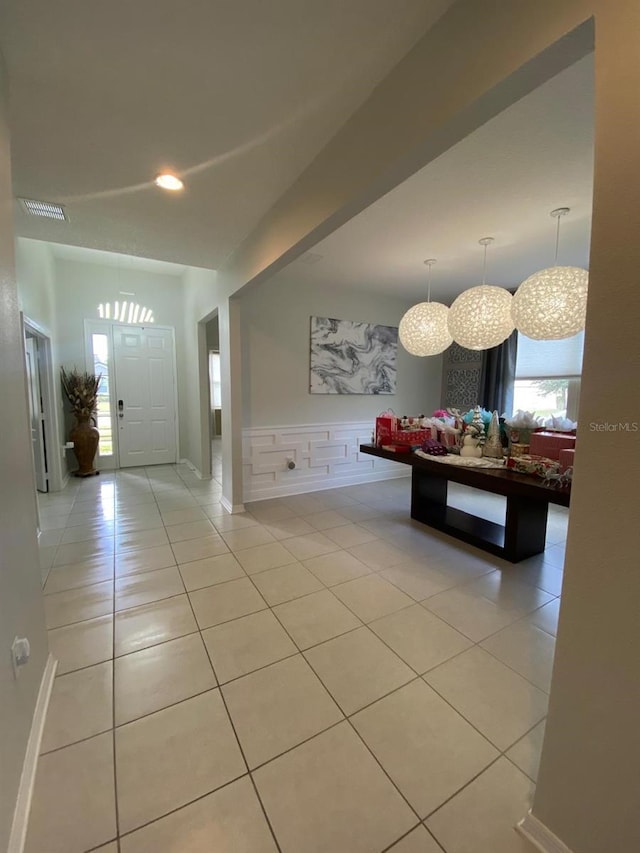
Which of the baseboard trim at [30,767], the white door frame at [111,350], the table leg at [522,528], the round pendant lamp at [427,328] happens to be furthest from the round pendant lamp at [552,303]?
the white door frame at [111,350]

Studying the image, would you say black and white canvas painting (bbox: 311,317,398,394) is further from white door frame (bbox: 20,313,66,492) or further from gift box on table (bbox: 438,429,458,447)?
white door frame (bbox: 20,313,66,492)

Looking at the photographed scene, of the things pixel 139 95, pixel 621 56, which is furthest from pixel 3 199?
pixel 621 56

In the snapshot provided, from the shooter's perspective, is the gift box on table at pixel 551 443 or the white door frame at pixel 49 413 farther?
the white door frame at pixel 49 413

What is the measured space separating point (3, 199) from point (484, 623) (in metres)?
2.94

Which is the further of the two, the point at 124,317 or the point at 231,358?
the point at 124,317

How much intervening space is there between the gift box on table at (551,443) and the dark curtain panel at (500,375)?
2289 mm

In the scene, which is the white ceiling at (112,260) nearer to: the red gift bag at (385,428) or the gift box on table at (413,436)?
the red gift bag at (385,428)

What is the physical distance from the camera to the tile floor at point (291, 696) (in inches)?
42.7

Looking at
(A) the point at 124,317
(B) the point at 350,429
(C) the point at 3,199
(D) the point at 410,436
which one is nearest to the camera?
(C) the point at 3,199

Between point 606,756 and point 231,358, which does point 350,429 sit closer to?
point 231,358

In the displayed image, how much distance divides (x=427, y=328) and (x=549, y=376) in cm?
202

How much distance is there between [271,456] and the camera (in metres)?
4.14

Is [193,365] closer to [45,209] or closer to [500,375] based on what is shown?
[45,209]

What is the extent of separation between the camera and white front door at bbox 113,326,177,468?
17.4ft
